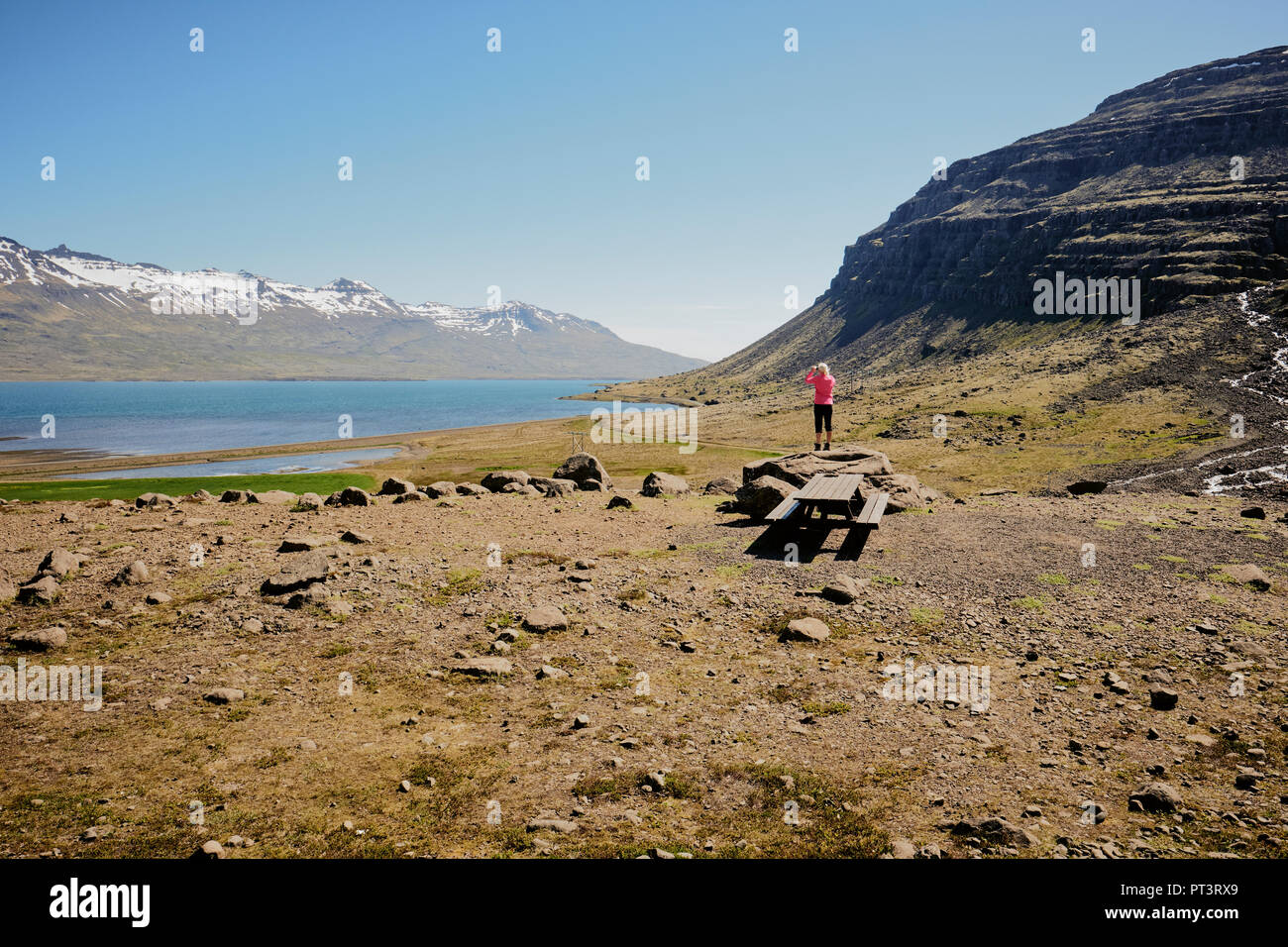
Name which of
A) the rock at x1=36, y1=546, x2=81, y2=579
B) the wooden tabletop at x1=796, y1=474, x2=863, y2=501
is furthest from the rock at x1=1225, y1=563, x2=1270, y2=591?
the rock at x1=36, y1=546, x2=81, y2=579

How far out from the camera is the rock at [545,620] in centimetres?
1273

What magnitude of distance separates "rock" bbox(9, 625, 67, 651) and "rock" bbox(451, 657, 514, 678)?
740 cm

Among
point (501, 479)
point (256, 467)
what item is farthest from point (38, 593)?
point (256, 467)

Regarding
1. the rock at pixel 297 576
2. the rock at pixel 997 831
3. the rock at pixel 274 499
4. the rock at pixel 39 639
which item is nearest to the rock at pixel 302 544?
the rock at pixel 297 576

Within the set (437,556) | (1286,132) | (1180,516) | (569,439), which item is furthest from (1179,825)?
(1286,132)

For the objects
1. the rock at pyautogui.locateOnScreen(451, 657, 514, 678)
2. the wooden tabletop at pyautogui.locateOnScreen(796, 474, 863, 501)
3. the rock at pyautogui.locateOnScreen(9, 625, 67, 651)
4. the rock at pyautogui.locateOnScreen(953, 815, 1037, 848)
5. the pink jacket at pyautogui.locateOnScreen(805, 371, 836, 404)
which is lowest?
the rock at pyautogui.locateOnScreen(953, 815, 1037, 848)

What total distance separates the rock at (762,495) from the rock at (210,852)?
1749 centimetres

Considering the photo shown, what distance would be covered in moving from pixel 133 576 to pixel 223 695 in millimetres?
6603

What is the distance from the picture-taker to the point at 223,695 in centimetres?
997

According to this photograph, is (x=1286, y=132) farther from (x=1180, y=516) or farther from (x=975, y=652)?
(x=975, y=652)

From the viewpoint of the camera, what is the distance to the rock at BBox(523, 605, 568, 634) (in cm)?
1273

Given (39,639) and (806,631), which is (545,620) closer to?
(806,631)

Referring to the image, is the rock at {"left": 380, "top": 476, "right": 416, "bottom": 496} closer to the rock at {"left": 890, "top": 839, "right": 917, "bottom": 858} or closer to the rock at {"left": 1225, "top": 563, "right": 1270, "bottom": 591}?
the rock at {"left": 890, "top": 839, "right": 917, "bottom": 858}

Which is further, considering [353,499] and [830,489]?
[353,499]
